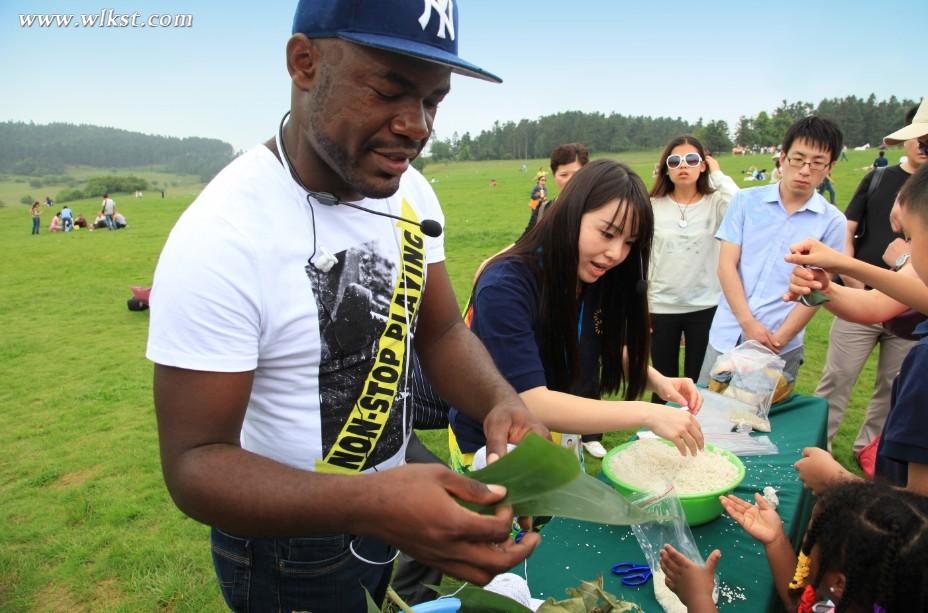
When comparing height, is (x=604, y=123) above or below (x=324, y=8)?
above

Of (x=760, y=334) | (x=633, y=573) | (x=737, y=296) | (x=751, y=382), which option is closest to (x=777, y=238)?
(x=737, y=296)

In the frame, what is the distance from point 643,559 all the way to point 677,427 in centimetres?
45

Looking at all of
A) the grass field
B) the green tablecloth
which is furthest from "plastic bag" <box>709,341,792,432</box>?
the grass field

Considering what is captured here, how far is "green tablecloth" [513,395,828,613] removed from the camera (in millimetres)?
1721

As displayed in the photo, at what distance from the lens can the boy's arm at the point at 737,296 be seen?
3507mm

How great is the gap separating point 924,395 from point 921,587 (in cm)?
64

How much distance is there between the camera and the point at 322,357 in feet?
4.11

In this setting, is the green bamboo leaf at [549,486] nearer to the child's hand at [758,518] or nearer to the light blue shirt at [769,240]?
the child's hand at [758,518]

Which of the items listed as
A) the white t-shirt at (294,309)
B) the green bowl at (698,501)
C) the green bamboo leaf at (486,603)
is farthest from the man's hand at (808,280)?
the green bamboo leaf at (486,603)

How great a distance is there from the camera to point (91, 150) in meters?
103

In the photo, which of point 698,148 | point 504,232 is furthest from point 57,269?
point 698,148

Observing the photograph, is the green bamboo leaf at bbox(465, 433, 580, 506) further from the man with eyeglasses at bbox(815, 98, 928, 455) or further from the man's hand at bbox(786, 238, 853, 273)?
the man with eyeglasses at bbox(815, 98, 928, 455)

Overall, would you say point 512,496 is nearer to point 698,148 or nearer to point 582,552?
point 582,552

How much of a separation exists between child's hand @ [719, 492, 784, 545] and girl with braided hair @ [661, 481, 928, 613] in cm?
3
